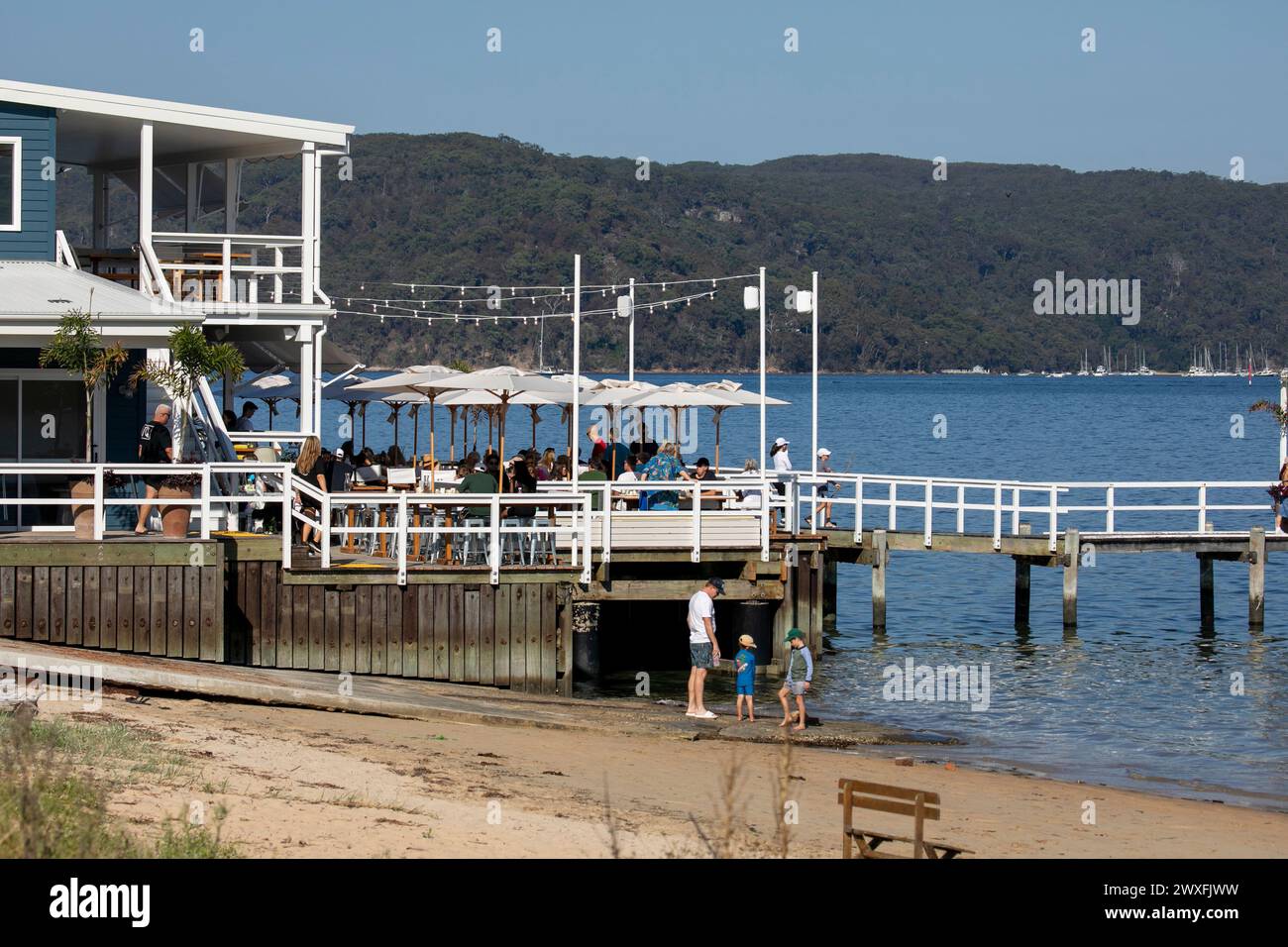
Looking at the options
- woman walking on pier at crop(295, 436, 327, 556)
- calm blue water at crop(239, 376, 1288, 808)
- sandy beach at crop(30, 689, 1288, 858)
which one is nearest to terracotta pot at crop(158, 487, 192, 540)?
woman walking on pier at crop(295, 436, 327, 556)

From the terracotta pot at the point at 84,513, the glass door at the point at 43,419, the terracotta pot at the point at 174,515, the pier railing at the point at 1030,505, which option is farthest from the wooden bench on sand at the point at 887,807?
the glass door at the point at 43,419

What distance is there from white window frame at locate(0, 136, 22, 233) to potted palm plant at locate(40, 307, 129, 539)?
3413 millimetres

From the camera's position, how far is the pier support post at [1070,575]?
92.8 feet

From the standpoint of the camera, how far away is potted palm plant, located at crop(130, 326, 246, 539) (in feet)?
63.5

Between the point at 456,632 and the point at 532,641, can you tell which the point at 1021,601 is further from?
the point at 456,632

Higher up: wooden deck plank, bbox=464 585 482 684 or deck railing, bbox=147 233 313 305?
deck railing, bbox=147 233 313 305

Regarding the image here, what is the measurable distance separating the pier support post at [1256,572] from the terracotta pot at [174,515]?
18.9m

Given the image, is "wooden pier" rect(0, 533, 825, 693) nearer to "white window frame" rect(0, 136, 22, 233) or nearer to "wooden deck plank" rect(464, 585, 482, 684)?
"wooden deck plank" rect(464, 585, 482, 684)

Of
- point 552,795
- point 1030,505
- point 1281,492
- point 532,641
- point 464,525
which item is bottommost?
point 552,795

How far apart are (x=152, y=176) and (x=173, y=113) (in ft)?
6.04

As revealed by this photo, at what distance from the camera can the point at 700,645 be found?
20031 millimetres

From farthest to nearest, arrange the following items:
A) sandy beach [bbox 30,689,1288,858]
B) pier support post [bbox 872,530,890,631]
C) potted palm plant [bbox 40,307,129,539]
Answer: pier support post [bbox 872,530,890,631]
potted palm plant [bbox 40,307,129,539]
sandy beach [bbox 30,689,1288,858]

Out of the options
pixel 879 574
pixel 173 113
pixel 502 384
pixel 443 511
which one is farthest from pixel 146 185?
Answer: pixel 879 574

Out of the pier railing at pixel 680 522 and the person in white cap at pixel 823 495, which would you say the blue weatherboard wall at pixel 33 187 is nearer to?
the pier railing at pixel 680 522
